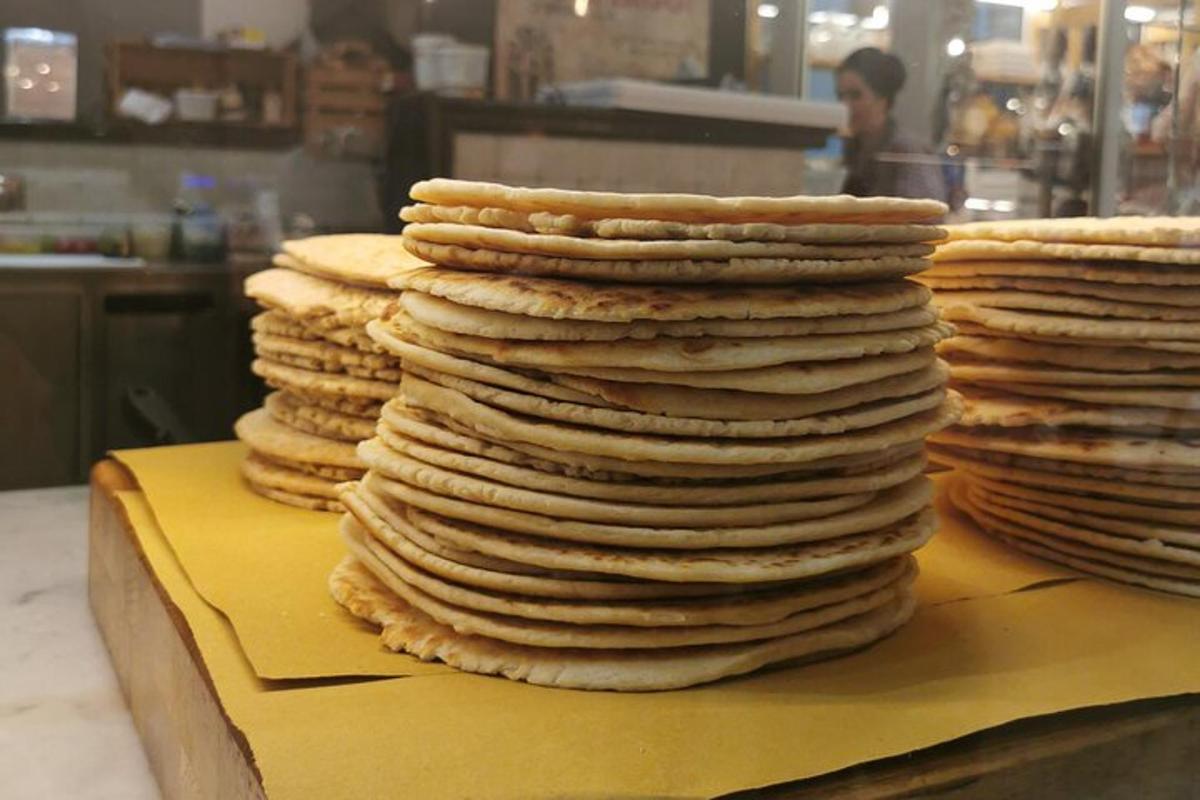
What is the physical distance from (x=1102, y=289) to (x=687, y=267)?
472mm

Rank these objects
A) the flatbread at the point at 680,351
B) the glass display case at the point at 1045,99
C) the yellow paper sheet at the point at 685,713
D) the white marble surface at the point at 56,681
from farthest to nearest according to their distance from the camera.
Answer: the glass display case at the point at 1045,99, the white marble surface at the point at 56,681, the flatbread at the point at 680,351, the yellow paper sheet at the point at 685,713

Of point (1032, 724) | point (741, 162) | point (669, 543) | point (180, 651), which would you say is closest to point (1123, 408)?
point (1032, 724)

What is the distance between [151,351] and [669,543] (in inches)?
51.6

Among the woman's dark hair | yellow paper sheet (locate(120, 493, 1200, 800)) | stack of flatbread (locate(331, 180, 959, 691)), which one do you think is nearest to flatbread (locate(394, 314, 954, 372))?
stack of flatbread (locate(331, 180, 959, 691))

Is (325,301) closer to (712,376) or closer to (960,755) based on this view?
(712,376)

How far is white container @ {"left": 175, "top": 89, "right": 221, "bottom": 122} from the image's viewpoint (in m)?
1.96

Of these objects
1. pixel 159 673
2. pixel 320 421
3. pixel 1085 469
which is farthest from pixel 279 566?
pixel 1085 469

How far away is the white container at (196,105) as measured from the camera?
196cm

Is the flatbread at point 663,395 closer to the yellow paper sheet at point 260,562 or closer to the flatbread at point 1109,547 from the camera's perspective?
the yellow paper sheet at point 260,562

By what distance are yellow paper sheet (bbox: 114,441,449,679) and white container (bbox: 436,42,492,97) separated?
62cm

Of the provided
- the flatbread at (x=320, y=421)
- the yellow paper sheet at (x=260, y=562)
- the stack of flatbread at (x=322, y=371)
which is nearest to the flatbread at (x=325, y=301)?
the stack of flatbread at (x=322, y=371)

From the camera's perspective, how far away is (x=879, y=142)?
135 cm

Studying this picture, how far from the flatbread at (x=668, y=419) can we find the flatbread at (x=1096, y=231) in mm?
217

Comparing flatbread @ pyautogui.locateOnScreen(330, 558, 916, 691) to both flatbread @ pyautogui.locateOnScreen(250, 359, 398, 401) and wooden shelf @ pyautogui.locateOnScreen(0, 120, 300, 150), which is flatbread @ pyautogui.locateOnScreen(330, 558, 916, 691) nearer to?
flatbread @ pyautogui.locateOnScreen(250, 359, 398, 401)
